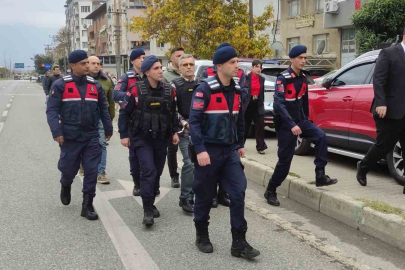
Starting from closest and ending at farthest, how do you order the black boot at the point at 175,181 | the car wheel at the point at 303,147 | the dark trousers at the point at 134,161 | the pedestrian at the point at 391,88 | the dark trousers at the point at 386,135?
the pedestrian at the point at 391,88 → the dark trousers at the point at 386,135 → the dark trousers at the point at 134,161 → the black boot at the point at 175,181 → the car wheel at the point at 303,147

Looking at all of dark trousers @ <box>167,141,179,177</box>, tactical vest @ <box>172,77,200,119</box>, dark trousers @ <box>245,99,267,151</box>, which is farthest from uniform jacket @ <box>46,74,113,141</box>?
dark trousers @ <box>245,99,267,151</box>

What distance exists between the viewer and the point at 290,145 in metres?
5.20

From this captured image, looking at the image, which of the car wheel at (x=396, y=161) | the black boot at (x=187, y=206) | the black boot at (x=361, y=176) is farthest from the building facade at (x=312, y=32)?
the black boot at (x=187, y=206)

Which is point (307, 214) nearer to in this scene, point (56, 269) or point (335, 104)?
point (335, 104)

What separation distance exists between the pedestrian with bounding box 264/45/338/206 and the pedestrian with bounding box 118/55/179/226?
1.25 m

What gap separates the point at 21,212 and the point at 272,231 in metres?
2.85

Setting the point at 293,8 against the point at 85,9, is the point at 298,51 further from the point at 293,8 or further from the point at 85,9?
the point at 85,9

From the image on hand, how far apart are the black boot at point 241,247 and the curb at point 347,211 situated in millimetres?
1348

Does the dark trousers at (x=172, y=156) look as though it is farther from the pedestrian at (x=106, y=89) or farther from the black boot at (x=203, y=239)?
the black boot at (x=203, y=239)

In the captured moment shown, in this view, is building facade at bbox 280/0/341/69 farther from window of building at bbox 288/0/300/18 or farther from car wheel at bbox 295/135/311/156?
car wheel at bbox 295/135/311/156

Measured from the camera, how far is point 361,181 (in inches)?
222

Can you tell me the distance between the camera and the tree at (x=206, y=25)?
18797 mm

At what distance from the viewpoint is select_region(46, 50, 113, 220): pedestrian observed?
4906 millimetres

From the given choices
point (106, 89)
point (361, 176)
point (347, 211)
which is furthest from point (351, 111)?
point (106, 89)
